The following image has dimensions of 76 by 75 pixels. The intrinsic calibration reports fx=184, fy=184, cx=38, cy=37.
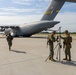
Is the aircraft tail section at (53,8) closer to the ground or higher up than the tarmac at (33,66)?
higher up

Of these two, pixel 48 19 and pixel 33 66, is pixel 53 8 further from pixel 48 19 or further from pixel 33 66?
pixel 33 66

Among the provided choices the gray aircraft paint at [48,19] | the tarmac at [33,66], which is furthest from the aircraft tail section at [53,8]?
the tarmac at [33,66]

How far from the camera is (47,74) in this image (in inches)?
281

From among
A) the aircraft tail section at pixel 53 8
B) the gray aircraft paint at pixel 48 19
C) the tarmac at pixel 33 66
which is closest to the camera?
Answer: the tarmac at pixel 33 66

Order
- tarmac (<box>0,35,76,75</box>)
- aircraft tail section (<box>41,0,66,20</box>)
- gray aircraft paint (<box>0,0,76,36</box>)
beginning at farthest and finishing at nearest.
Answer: aircraft tail section (<box>41,0,66,20</box>) → gray aircraft paint (<box>0,0,76,36</box>) → tarmac (<box>0,35,76,75</box>)

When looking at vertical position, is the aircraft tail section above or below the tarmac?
above

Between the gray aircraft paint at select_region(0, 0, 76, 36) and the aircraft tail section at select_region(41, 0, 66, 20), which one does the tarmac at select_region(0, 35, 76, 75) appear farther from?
the aircraft tail section at select_region(41, 0, 66, 20)

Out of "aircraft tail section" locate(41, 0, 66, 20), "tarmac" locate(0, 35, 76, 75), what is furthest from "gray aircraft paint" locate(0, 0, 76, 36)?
"tarmac" locate(0, 35, 76, 75)

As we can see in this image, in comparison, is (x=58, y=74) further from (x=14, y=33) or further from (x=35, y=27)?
(x=14, y=33)

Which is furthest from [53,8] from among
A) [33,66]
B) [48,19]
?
[33,66]

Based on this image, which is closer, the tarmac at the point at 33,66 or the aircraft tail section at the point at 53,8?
the tarmac at the point at 33,66

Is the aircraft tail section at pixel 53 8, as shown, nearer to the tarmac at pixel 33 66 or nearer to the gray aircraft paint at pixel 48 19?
the gray aircraft paint at pixel 48 19

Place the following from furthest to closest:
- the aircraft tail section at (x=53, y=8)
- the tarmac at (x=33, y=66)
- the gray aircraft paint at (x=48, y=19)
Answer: the aircraft tail section at (x=53, y=8), the gray aircraft paint at (x=48, y=19), the tarmac at (x=33, y=66)

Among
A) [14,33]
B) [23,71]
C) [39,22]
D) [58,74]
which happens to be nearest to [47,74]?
[58,74]
